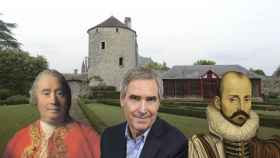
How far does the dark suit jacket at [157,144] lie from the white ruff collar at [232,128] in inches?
10.9

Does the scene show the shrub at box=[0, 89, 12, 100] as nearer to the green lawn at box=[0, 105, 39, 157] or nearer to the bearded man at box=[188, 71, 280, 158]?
the green lawn at box=[0, 105, 39, 157]

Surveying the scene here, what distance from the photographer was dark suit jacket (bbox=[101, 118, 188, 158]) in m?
2.33

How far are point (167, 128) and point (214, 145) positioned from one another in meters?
0.39

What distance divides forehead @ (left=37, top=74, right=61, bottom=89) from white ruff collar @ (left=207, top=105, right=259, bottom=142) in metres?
1.25

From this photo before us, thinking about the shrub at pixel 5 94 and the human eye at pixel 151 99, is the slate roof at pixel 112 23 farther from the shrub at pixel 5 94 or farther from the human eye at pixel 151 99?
the human eye at pixel 151 99

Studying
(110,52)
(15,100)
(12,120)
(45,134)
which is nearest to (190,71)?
(110,52)

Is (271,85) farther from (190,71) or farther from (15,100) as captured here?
(15,100)

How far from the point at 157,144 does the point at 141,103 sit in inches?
13.2

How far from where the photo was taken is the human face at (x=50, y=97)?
250 cm

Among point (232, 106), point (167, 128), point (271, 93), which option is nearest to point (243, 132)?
point (232, 106)

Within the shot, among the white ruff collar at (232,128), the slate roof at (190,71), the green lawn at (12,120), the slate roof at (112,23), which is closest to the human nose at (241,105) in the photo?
the white ruff collar at (232,128)

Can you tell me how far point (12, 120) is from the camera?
5.05 metres

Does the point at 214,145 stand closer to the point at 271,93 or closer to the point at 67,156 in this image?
the point at 67,156

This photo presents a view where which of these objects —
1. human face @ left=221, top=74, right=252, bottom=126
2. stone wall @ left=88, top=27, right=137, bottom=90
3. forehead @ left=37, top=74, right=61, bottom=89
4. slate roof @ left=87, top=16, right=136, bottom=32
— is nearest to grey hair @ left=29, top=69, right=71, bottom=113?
forehead @ left=37, top=74, right=61, bottom=89
